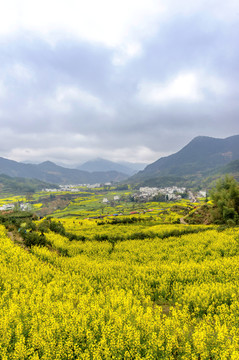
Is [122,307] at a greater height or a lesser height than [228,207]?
greater

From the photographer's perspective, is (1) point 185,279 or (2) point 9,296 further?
(1) point 185,279

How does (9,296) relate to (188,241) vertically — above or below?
above

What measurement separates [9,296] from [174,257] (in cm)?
1656

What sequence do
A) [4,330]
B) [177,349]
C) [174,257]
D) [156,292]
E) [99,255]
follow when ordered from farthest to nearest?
[99,255]
[174,257]
[156,292]
[4,330]
[177,349]

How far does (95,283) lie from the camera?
555 inches

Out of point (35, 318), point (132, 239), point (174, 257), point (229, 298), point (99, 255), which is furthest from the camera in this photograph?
point (132, 239)

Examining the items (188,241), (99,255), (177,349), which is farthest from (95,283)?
(188,241)

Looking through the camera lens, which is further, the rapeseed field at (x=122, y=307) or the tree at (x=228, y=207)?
the tree at (x=228, y=207)

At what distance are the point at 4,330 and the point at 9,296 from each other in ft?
17.1

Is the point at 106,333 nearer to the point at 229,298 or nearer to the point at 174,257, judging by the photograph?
the point at 229,298

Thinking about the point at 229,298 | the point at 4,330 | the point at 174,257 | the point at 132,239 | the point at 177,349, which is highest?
the point at 4,330

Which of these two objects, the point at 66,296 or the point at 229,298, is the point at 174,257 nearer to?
the point at 229,298

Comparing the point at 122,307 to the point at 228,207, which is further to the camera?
the point at 228,207

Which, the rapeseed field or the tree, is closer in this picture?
the rapeseed field
